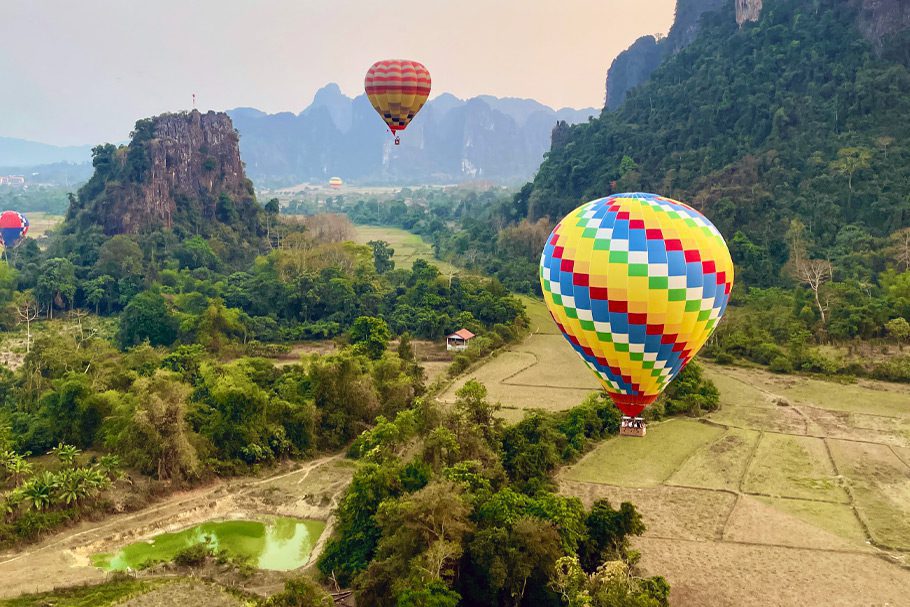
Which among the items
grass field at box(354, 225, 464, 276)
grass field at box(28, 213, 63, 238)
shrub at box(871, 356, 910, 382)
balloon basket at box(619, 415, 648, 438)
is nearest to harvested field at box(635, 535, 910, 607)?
balloon basket at box(619, 415, 648, 438)

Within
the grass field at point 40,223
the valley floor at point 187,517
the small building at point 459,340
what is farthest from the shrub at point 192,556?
the grass field at point 40,223

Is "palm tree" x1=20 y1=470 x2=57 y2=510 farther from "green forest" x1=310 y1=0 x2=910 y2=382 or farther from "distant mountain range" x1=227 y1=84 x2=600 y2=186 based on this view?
"distant mountain range" x1=227 y1=84 x2=600 y2=186

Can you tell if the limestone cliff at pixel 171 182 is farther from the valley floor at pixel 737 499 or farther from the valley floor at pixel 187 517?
the valley floor at pixel 187 517

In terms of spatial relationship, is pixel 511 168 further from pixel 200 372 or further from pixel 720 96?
pixel 200 372

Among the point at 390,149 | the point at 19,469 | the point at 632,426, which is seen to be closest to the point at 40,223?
the point at 19,469

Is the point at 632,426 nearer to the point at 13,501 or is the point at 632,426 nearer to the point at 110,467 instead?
the point at 110,467

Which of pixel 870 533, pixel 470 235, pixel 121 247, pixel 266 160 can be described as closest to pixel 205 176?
pixel 121 247
